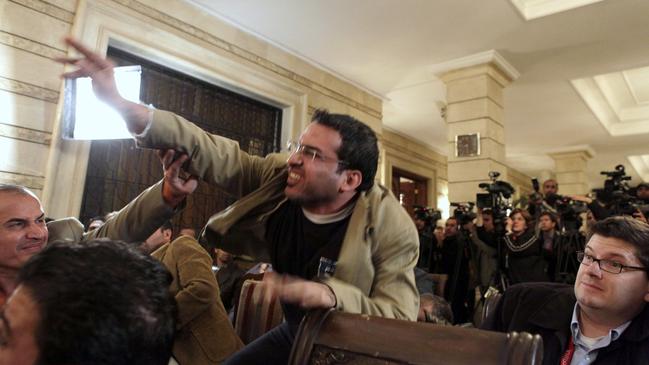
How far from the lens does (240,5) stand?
4.08 meters

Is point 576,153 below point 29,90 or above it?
above

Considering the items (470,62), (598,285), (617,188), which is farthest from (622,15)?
(598,285)

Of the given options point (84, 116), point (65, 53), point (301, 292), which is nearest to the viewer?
point (301, 292)

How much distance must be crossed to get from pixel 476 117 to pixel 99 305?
482cm

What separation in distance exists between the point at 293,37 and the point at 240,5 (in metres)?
0.72

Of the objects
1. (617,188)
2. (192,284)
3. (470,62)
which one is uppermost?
(470,62)

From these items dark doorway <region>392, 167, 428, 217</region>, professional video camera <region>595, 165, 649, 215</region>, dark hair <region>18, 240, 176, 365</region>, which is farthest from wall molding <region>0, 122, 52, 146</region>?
dark doorway <region>392, 167, 428, 217</region>

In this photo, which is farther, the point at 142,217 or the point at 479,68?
the point at 479,68

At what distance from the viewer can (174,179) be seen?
3.96 feet

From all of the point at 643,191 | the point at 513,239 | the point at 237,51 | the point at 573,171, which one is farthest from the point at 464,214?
the point at 573,171

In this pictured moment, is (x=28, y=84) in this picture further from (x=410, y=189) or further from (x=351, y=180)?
(x=410, y=189)

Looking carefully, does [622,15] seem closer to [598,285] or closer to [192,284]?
[598,285]

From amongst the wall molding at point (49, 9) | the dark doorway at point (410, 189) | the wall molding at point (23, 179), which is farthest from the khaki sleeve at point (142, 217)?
the dark doorway at point (410, 189)

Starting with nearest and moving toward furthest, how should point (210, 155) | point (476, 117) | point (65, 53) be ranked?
point (210, 155) → point (65, 53) → point (476, 117)
